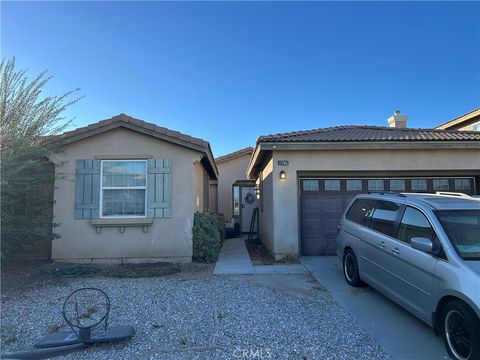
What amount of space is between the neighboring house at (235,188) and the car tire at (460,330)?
12810mm

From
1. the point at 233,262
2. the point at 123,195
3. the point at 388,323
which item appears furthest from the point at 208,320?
the point at 123,195

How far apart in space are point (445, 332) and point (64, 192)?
8337 millimetres

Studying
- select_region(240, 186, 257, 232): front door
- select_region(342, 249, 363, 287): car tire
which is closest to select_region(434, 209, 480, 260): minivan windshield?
select_region(342, 249, 363, 287): car tire

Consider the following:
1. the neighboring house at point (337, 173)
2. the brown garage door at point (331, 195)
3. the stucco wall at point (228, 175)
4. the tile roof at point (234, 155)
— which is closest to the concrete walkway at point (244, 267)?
the neighboring house at point (337, 173)

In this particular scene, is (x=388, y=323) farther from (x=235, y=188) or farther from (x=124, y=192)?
(x=235, y=188)

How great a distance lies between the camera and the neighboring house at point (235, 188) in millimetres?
16344

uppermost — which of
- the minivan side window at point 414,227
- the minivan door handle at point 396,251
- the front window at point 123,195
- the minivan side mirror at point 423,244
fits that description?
the front window at point 123,195

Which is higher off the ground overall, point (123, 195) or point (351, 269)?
point (123, 195)

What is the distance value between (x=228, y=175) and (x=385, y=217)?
13.7 meters

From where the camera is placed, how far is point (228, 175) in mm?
18641

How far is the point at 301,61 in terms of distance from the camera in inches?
445

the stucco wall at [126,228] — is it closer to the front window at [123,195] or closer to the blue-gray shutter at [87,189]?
the blue-gray shutter at [87,189]

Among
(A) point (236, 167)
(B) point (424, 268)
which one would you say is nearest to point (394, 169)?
(B) point (424, 268)

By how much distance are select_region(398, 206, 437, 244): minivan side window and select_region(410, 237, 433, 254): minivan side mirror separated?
0.52 ft
